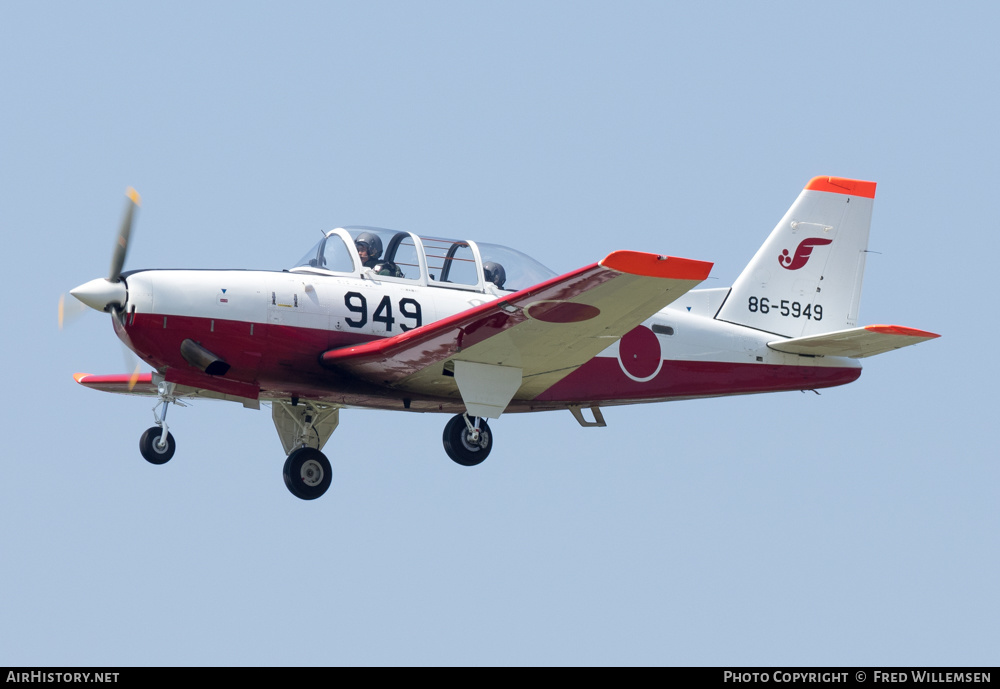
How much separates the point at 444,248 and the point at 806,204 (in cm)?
596

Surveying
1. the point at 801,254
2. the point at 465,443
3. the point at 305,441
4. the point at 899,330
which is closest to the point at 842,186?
the point at 801,254

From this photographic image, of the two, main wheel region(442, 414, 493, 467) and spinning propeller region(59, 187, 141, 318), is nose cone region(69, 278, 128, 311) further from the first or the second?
main wheel region(442, 414, 493, 467)

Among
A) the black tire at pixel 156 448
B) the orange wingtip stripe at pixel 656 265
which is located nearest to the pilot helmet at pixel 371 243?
the black tire at pixel 156 448

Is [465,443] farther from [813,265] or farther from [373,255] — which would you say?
[813,265]

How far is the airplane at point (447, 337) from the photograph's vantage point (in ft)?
48.4

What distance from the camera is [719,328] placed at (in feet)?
59.3

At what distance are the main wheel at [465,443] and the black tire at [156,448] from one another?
3.21m

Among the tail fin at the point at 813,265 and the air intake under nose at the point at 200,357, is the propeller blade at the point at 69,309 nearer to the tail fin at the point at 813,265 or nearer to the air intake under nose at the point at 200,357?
the air intake under nose at the point at 200,357

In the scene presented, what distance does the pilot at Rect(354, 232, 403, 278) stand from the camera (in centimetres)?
1598

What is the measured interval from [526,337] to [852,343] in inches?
194

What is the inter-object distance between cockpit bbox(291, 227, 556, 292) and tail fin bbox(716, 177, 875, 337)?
3.64 metres
